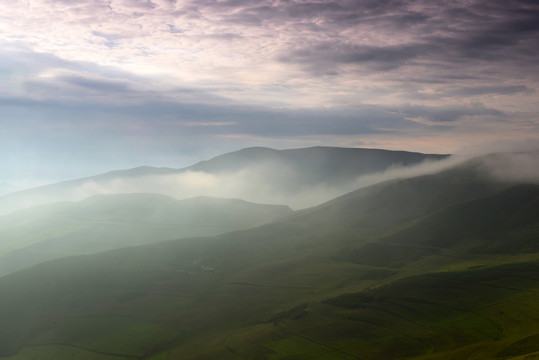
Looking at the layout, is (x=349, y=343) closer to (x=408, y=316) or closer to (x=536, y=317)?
(x=408, y=316)

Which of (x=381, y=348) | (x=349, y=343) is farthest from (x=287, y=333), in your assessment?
(x=381, y=348)

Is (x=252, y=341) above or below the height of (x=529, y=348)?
below

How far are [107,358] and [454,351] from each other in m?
140

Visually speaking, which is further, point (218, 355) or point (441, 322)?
point (441, 322)

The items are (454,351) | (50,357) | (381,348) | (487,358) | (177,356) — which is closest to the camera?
(487,358)

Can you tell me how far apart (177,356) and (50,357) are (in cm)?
6150

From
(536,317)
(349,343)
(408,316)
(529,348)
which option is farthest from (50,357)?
(536,317)

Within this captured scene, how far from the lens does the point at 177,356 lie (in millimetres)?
184125

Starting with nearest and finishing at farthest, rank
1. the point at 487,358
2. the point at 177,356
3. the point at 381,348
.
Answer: the point at 487,358
the point at 381,348
the point at 177,356

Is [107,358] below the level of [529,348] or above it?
below

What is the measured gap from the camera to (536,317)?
175625 mm

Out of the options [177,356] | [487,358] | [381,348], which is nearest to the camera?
[487,358]

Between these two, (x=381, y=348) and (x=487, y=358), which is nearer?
(x=487, y=358)

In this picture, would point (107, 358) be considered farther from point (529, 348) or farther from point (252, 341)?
point (529, 348)
